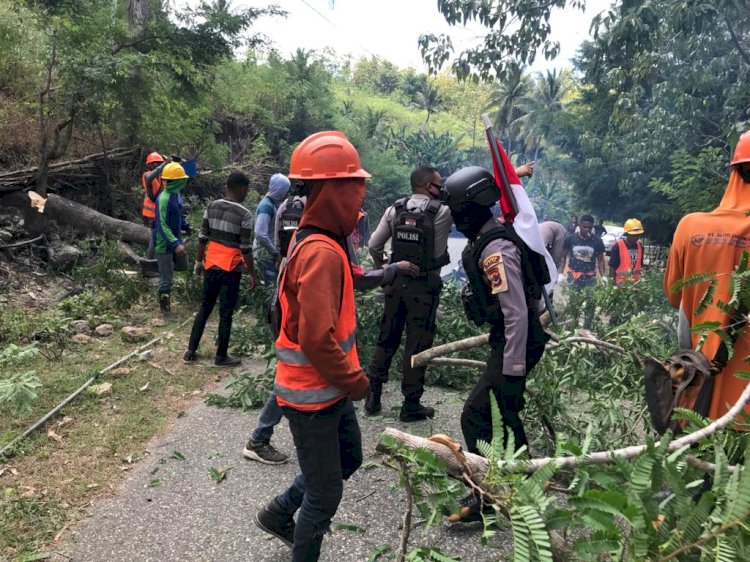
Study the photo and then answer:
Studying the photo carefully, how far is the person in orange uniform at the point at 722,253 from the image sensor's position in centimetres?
232

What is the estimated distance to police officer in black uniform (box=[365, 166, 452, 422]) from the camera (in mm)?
4512

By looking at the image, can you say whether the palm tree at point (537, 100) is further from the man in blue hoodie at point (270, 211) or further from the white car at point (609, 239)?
the man in blue hoodie at point (270, 211)

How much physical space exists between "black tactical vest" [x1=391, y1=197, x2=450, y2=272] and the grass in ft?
8.18

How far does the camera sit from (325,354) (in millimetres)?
2312

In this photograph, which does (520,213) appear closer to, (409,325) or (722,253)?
(722,253)

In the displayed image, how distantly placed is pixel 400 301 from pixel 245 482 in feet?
6.08

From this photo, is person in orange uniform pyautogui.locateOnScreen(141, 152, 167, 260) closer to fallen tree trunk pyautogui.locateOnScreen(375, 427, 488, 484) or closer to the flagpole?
the flagpole

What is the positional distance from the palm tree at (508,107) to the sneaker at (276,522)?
169 feet

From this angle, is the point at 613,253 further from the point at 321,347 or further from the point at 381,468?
the point at 321,347

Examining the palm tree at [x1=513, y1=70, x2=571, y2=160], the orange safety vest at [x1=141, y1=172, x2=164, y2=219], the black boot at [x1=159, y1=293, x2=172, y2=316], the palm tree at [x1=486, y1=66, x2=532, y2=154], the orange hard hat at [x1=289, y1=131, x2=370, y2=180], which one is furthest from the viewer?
the palm tree at [x1=486, y1=66, x2=532, y2=154]

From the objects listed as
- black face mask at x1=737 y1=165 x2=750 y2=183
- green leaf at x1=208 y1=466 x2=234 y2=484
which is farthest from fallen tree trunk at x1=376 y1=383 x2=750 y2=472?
green leaf at x1=208 y1=466 x2=234 y2=484

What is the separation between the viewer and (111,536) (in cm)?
314

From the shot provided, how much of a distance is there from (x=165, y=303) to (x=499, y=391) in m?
6.20

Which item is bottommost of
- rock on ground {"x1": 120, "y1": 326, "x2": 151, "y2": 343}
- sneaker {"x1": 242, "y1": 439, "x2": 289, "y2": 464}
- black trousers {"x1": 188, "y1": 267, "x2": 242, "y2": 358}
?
rock on ground {"x1": 120, "y1": 326, "x2": 151, "y2": 343}
